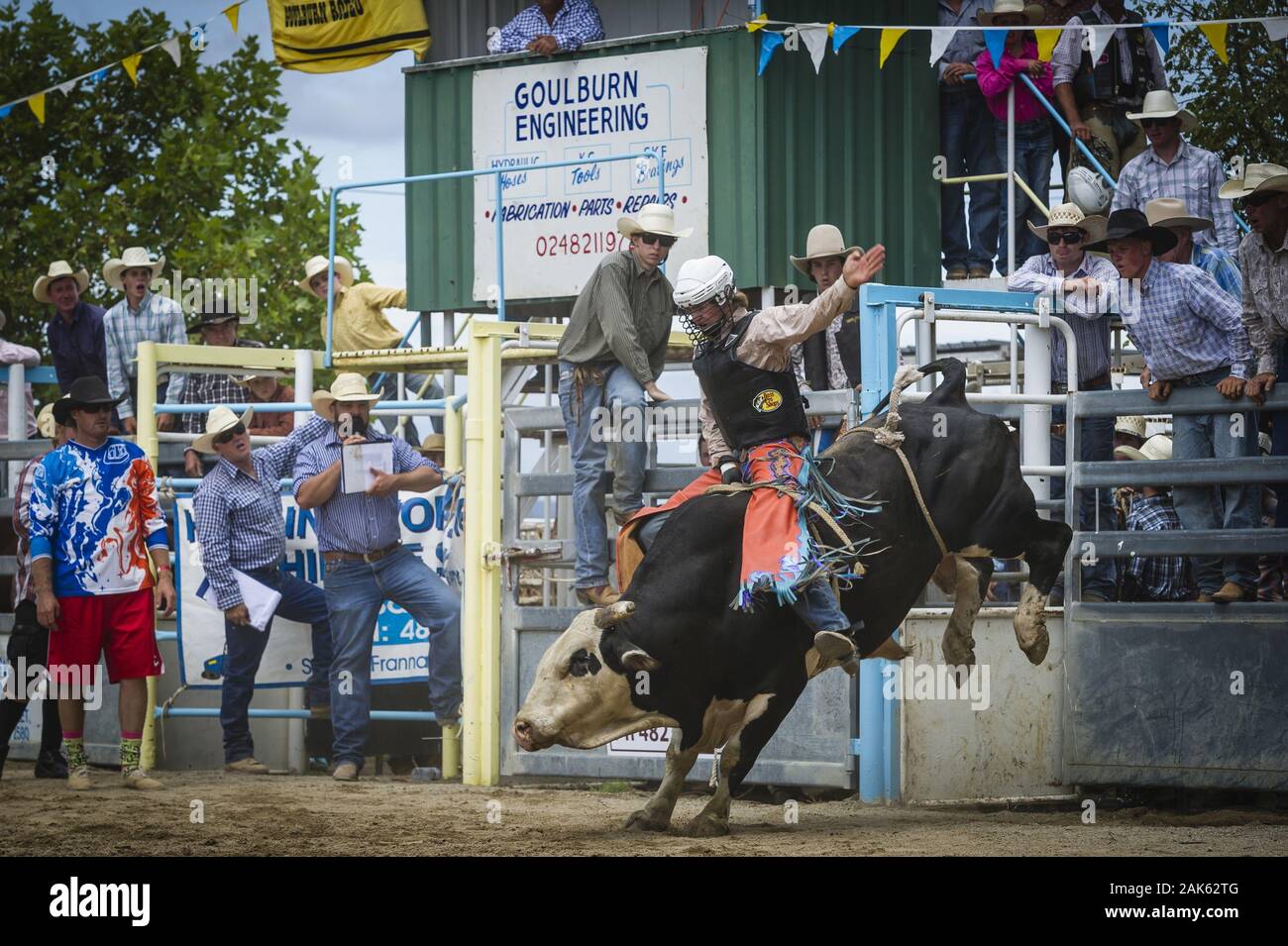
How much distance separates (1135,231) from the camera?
975 centimetres

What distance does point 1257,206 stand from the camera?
953 centimetres

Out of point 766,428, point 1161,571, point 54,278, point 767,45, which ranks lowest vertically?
point 1161,571

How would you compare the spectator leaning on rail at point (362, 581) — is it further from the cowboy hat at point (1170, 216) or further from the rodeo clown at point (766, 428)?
the cowboy hat at point (1170, 216)

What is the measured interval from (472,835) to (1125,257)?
14.7 ft

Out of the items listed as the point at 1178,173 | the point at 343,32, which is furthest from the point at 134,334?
the point at 1178,173

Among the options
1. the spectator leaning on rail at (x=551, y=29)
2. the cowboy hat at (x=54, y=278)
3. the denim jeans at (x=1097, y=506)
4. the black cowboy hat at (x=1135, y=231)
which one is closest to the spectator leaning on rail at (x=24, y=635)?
the cowboy hat at (x=54, y=278)

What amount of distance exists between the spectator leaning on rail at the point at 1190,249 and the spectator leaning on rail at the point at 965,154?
188cm

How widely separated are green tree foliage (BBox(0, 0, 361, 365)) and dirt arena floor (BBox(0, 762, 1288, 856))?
1082cm

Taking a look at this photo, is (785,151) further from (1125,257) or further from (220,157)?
(220,157)

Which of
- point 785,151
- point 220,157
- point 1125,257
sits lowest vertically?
point 1125,257

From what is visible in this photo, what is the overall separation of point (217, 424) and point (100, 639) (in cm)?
168

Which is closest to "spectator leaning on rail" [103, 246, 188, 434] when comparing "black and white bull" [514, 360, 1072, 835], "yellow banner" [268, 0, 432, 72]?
"yellow banner" [268, 0, 432, 72]

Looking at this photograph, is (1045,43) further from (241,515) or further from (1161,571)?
(241,515)
